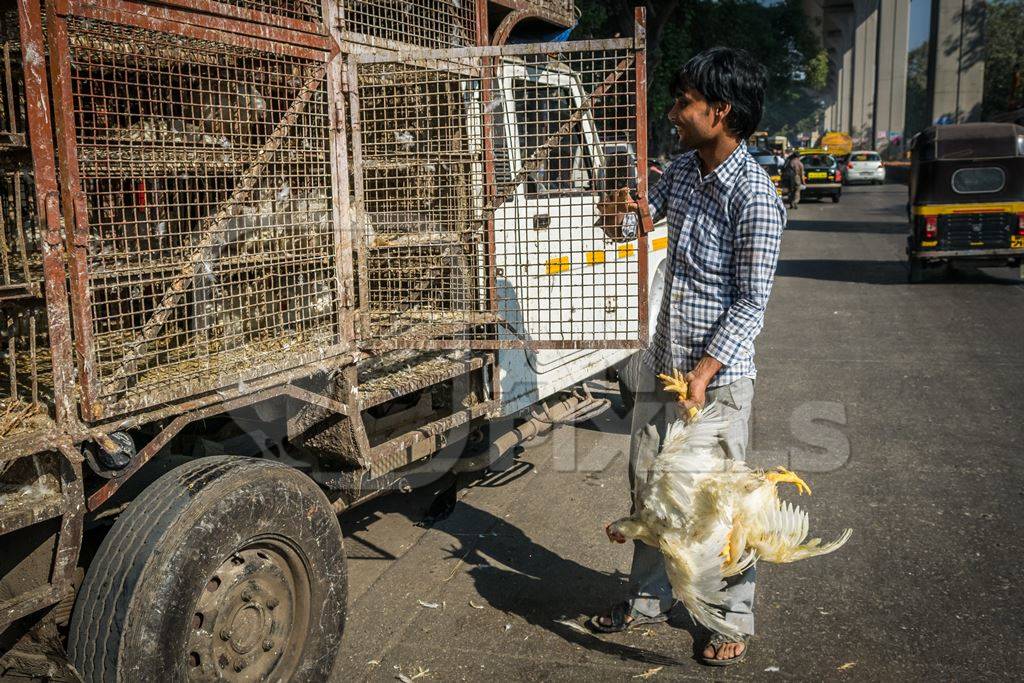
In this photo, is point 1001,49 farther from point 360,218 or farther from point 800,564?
point 360,218

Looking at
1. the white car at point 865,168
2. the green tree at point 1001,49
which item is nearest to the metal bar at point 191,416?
the white car at point 865,168

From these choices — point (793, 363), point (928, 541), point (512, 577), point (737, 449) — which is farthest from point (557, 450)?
point (793, 363)

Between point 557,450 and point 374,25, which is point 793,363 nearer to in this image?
point 557,450

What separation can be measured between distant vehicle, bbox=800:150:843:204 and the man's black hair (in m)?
32.4

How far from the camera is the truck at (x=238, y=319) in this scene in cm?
261

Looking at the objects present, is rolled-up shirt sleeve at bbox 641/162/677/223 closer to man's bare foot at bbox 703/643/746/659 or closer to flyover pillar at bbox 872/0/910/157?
man's bare foot at bbox 703/643/746/659

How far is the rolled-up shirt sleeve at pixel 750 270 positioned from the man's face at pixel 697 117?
0.30 metres

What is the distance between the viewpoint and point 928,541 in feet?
15.2

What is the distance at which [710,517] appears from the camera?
10.3 ft

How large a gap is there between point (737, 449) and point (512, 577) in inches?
55.9

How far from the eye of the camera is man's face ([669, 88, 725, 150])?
3.29m

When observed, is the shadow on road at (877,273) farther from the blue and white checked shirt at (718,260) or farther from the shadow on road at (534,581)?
the blue and white checked shirt at (718,260)

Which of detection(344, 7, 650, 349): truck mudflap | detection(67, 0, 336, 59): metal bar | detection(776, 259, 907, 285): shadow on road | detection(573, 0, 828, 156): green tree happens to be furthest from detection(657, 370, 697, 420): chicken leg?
detection(776, 259, 907, 285): shadow on road

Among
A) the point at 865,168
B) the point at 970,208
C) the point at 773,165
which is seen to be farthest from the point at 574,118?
the point at 865,168
